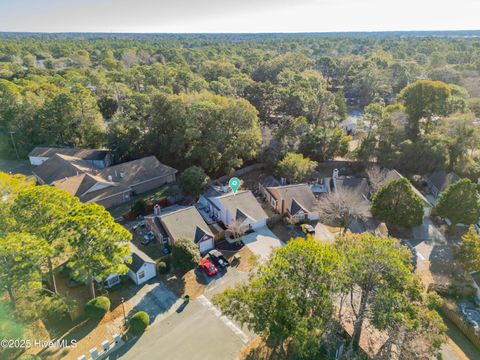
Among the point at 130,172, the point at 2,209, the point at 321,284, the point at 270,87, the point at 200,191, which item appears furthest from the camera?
the point at 270,87

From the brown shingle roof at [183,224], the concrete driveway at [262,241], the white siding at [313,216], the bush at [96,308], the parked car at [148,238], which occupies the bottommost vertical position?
the concrete driveway at [262,241]

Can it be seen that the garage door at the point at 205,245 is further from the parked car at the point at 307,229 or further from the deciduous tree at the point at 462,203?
the deciduous tree at the point at 462,203

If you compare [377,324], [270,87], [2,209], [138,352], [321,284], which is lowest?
[138,352]

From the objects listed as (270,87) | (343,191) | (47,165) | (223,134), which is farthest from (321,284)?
(270,87)

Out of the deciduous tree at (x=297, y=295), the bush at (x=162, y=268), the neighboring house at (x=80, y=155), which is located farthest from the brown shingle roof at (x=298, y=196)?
the neighboring house at (x=80, y=155)

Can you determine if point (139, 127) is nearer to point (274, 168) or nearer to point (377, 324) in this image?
point (274, 168)

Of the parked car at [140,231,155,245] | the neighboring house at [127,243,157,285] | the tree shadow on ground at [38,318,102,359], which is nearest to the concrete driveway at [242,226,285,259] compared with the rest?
the parked car at [140,231,155,245]
